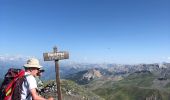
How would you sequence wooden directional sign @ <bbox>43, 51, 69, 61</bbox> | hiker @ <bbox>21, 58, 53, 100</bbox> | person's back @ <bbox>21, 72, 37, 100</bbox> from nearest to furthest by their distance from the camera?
hiker @ <bbox>21, 58, 53, 100</bbox>
person's back @ <bbox>21, 72, 37, 100</bbox>
wooden directional sign @ <bbox>43, 51, 69, 61</bbox>

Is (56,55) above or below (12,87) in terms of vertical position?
above

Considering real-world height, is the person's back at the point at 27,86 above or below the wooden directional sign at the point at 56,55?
below

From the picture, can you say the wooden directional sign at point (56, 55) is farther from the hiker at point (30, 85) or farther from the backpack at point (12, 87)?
the backpack at point (12, 87)

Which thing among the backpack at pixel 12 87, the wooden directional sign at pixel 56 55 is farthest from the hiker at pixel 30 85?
the wooden directional sign at pixel 56 55

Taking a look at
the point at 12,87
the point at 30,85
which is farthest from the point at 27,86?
the point at 12,87

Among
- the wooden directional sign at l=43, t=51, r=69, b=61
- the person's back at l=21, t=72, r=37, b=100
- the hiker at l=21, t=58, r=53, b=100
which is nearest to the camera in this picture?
the hiker at l=21, t=58, r=53, b=100

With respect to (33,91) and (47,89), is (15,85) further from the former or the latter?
(47,89)

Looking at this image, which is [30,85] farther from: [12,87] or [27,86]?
[12,87]

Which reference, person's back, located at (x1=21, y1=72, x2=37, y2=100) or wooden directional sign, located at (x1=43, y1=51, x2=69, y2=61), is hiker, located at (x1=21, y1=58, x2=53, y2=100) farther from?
wooden directional sign, located at (x1=43, y1=51, x2=69, y2=61)

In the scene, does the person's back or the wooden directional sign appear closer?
the person's back

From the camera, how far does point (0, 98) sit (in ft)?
30.1

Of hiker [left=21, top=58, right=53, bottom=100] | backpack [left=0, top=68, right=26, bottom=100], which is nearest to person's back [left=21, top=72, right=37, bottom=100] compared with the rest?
hiker [left=21, top=58, right=53, bottom=100]

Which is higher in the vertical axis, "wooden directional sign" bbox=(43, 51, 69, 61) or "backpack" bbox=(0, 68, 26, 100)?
"wooden directional sign" bbox=(43, 51, 69, 61)

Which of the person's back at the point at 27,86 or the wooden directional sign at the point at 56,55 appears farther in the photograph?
the wooden directional sign at the point at 56,55
